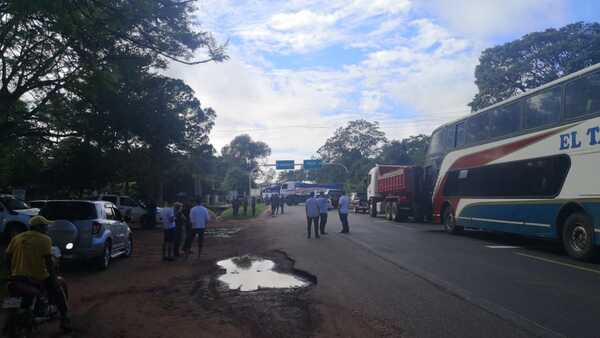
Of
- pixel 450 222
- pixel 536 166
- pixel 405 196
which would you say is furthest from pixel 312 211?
pixel 405 196

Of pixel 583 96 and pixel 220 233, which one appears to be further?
pixel 220 233

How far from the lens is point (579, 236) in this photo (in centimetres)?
1222

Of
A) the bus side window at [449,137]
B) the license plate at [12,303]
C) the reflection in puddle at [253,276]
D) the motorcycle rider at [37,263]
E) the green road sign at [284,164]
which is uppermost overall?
the green road sign at [284,164]

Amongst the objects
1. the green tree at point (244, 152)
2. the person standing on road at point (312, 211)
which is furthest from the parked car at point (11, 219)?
the green tree at point (244, 152)

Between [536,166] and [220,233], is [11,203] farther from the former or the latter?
[536,166]

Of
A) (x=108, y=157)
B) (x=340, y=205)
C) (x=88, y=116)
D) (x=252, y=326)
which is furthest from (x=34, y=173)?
(x=252, y=326)

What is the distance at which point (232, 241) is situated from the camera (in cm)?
1927

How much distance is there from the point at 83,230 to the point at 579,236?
1139 centimetres

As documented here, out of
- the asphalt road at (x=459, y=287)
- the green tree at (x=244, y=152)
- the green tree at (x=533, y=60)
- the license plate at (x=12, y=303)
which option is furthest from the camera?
the green tree at (x=244, y=152)

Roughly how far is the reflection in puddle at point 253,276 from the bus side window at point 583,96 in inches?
305

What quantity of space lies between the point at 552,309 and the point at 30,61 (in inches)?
465

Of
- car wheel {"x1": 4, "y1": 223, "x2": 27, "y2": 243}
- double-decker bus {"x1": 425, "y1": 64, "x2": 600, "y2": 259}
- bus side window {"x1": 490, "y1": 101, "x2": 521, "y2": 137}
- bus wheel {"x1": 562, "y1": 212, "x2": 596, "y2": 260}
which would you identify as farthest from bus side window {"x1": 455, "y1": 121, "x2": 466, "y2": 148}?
car wheel {"x1": 4, "y1": 223, "x2": 27, "y2": 243}

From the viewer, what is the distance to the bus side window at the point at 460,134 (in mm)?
19234

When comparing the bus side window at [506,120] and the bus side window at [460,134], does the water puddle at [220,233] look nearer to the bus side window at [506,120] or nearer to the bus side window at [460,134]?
the bus side window at [460,134]
